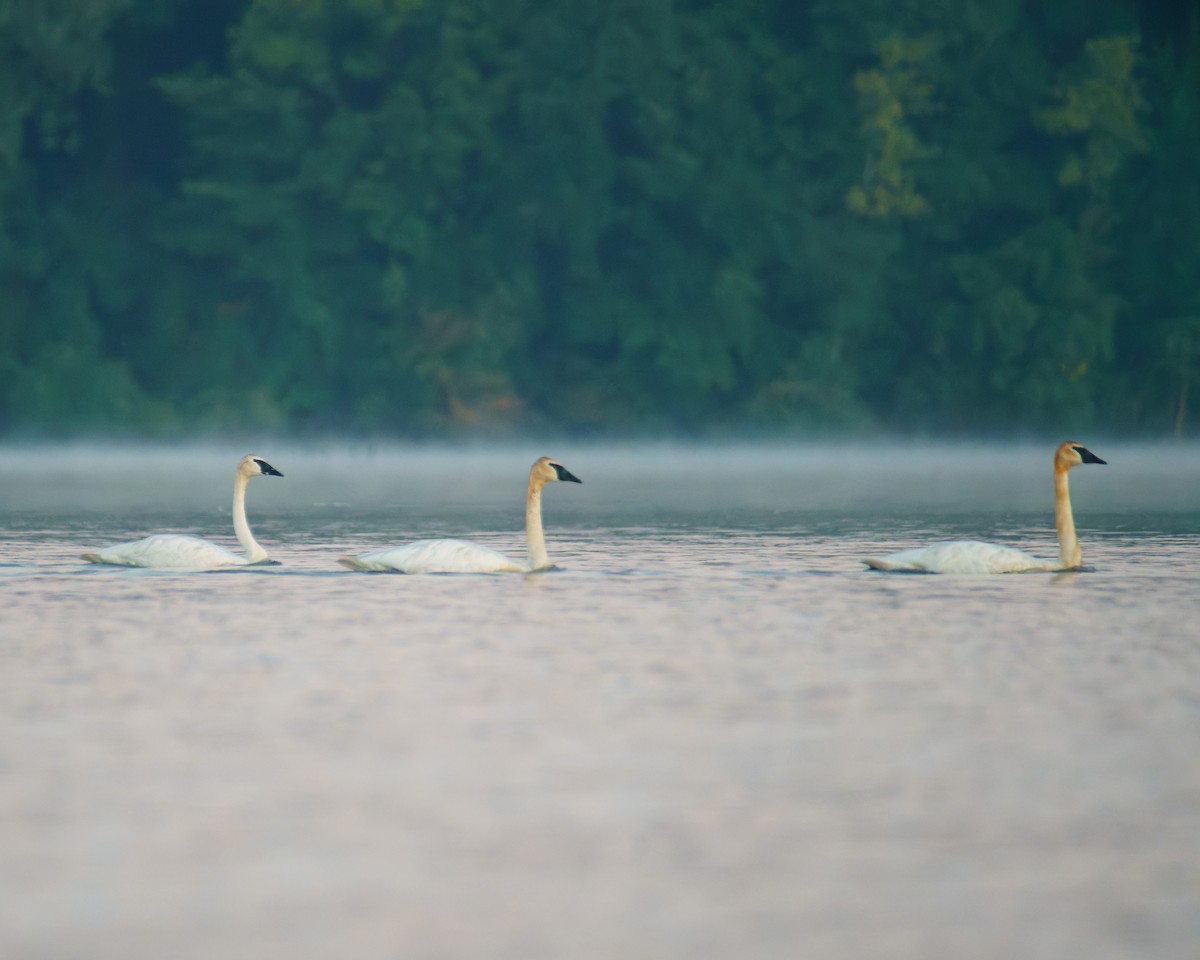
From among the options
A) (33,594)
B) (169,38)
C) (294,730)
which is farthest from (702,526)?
(169,38)

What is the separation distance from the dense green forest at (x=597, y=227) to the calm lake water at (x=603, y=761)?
36.4 metres

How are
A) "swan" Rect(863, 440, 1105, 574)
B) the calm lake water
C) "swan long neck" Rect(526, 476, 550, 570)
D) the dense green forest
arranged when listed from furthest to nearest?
the dense green forest
"swan long neck" Rect(526, 476, 550, 570)
"swan" Rect(863, 440, 1105, 574)
the calm lake water

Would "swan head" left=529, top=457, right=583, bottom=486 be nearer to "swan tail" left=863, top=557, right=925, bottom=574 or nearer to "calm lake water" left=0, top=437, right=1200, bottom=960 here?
"calm lake water" left=0, top=437, right=1200, bottom=960

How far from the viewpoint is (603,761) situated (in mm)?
7418

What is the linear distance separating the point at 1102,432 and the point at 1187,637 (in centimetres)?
4234

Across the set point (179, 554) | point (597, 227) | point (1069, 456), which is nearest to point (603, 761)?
point (179, 554)

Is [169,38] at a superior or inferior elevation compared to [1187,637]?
superior

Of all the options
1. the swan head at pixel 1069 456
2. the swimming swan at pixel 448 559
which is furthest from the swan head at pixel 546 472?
the swan head at pixel 1069 456

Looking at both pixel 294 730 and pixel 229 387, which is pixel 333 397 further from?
pixel 294 730

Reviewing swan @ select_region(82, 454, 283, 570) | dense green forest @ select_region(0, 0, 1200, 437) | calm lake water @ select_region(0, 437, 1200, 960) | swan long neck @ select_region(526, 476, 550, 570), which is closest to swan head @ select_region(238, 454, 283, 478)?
calm lake water @ select_region(0, 437, 1200, 960)

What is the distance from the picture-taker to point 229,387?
173ft

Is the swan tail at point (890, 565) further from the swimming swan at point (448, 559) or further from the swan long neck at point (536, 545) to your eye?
the swan long neck at point (536, 545)

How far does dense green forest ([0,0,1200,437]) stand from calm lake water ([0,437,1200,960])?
36378mm

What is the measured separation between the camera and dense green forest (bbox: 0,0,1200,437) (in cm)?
5141
